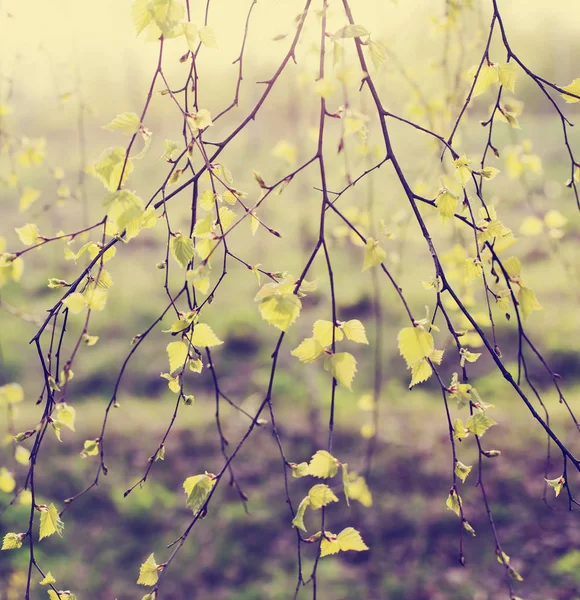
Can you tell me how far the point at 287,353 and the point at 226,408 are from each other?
462 millimetres

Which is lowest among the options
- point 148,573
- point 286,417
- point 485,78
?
point 286,417

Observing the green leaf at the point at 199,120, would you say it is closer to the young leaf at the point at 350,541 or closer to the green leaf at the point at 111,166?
the green leaf at the point at 111,166

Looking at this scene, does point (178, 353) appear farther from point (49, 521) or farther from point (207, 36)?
point (207, 36)

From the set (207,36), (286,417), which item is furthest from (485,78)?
(286,417)

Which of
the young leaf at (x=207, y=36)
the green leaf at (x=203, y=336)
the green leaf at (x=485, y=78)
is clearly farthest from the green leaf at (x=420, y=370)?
the young leaf at (x=207, y=36)

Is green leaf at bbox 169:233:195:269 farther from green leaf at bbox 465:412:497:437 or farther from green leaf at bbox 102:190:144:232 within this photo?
green leaf at bbox 465:412:497:437

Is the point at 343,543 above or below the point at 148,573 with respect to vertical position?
above

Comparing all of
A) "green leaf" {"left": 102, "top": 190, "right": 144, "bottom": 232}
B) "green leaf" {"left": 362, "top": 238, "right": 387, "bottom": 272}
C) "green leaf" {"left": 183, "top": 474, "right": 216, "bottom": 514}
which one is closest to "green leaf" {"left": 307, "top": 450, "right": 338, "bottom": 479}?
"green leaf" {"left": 183, "top": 474, "right": 216, "bottom": 514}

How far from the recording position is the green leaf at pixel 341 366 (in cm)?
74

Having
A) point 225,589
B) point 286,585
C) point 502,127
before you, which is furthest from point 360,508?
point 502,127

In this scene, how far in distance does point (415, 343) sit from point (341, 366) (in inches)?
3.9

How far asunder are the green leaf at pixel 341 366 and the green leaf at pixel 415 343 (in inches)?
2.6

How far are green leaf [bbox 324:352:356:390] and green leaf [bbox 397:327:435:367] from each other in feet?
0.22

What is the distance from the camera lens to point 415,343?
0.75 metres
